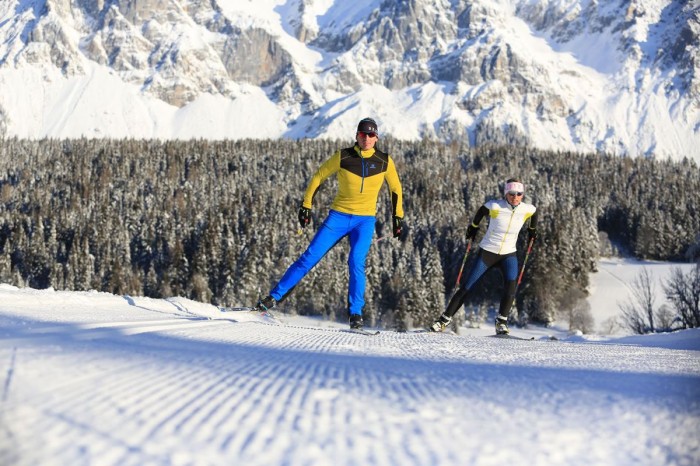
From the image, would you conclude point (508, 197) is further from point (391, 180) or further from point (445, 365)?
point (445, 365)

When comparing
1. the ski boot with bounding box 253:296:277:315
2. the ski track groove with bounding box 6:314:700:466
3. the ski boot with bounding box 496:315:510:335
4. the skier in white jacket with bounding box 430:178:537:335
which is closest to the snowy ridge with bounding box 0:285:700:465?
the ski track groove with bounding box 6:314:700:466

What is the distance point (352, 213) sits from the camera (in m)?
7.27

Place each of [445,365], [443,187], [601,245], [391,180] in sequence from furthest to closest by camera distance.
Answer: [443,187], [601,245], [391,180], [445,365]

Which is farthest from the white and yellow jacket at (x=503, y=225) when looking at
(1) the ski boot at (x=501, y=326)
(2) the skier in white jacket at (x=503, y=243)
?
(1) the ski boot at (x=501, y=326)

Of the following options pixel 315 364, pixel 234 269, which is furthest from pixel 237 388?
pixel 234 269

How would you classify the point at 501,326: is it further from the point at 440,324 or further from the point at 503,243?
the point at 503,243

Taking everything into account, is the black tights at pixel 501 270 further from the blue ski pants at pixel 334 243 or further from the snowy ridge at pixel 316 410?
the snowy ridge at pixel 316 410

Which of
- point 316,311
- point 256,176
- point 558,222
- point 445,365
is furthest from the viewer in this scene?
point 256,176

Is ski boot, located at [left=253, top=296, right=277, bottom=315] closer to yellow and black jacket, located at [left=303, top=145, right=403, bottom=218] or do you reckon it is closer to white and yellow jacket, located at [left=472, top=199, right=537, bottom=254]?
yellow and black jacket, located at [left=303, top=145, right=403, bottom=218]

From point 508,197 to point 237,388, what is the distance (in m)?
6.95

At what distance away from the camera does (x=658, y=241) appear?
78000 millimetres

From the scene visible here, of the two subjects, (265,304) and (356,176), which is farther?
(265,304)

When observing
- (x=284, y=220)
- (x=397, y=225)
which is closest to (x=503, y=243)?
(x=397, y=225)

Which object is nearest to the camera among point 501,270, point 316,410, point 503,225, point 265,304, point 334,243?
point 316,410
